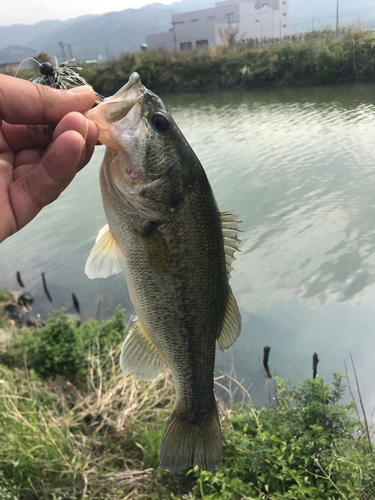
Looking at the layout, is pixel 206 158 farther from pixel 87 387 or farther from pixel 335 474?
pixel 335 474

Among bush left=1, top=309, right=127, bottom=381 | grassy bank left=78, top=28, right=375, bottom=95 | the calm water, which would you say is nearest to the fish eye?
the calm water

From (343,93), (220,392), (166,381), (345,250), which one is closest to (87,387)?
(166,381)

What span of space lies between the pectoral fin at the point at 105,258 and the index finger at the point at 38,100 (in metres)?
0.59

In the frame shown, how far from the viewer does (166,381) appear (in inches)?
207

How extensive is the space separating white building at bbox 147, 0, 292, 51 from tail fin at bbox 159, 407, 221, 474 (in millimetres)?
76255

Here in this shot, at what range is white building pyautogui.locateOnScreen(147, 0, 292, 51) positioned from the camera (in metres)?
71.1

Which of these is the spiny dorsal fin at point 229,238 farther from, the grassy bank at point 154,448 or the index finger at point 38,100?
the grassy bank at point 154,448

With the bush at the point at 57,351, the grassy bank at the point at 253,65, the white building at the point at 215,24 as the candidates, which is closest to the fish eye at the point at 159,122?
the bush at the point at 57,351

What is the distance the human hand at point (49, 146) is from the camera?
156 cm

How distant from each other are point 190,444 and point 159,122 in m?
1.61

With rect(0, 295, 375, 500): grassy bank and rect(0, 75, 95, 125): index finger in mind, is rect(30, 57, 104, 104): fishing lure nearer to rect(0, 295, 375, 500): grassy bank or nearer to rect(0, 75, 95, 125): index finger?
rect(0, 75, 95, 125): index finger

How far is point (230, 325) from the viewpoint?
1.92 metres

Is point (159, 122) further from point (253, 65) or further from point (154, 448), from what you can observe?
point (253, 65)

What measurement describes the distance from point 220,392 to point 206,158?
1182 centimetres
